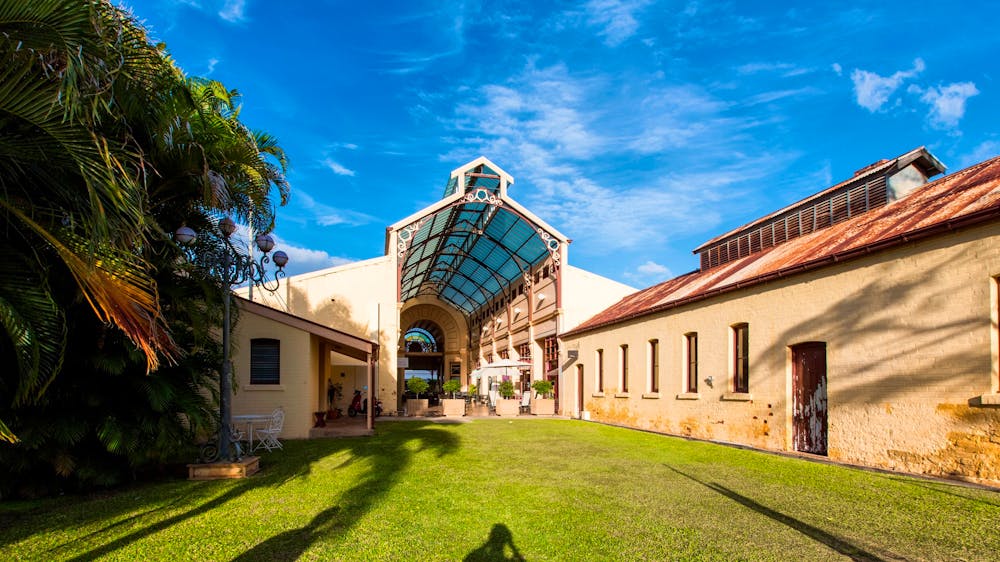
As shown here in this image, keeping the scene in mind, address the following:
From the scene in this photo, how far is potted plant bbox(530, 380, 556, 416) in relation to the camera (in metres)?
24.8

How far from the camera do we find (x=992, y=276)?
7.84m

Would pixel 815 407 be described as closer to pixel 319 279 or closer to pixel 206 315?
pixel 206 315

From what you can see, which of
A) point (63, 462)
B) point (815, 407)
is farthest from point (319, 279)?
point (815, 407)

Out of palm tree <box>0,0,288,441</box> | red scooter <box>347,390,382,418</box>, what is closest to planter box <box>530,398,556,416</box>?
red scooter <box>347,390,382,418</box>

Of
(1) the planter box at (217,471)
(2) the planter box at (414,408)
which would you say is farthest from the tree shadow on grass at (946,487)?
(2) the planter box at (414,408)

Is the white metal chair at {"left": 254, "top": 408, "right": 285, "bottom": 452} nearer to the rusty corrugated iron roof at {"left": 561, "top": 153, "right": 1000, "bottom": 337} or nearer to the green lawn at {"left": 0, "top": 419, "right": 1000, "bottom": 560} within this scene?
the green lawn at {"left": 0, "top": 419, "right": 1000, "bottom": 560}

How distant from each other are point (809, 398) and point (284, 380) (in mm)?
12038

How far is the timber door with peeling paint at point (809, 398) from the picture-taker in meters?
10.9

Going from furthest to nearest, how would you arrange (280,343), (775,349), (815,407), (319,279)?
1. (319,279)
2. (280,343)
3. (775,349)
4. (815,407)

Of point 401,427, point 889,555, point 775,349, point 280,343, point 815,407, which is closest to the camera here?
point 889,555

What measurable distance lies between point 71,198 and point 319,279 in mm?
18745

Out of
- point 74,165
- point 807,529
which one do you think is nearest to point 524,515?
point 807,529

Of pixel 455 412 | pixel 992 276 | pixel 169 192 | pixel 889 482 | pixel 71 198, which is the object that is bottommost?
pixel 455 412

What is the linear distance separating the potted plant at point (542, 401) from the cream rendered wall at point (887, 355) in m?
10.8
